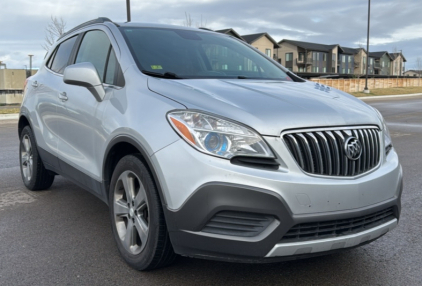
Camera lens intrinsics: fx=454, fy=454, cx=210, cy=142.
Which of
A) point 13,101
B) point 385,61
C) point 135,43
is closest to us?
point 135,43

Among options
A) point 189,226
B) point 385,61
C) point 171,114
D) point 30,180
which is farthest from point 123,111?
point 385,61

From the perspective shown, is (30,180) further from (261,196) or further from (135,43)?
(261,196)

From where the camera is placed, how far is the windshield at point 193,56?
3523 mm

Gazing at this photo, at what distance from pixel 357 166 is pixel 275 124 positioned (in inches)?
23.3

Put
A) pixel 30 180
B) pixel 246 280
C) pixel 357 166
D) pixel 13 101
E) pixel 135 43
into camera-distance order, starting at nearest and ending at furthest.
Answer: pixel 357 166
pixel 246 280
pixel 135 43
pixel 30 180
pixel 13 101

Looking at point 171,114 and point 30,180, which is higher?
point 171,114

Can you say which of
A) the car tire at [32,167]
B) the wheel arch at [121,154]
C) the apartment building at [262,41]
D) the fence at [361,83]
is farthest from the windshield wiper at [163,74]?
the apartment building at [262,41]

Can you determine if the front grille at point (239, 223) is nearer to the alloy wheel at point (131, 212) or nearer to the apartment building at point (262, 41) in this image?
the alloy wheel at point (131, 212)

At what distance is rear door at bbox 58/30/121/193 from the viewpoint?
3.50 meters

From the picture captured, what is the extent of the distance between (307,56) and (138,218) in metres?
86.0

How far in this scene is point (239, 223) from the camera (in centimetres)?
249

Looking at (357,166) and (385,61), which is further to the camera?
(385,61)

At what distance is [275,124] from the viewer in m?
2.55

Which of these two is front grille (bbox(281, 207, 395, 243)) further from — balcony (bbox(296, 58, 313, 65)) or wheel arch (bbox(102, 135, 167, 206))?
balcony (bbox(296, 58, 313, 65))
